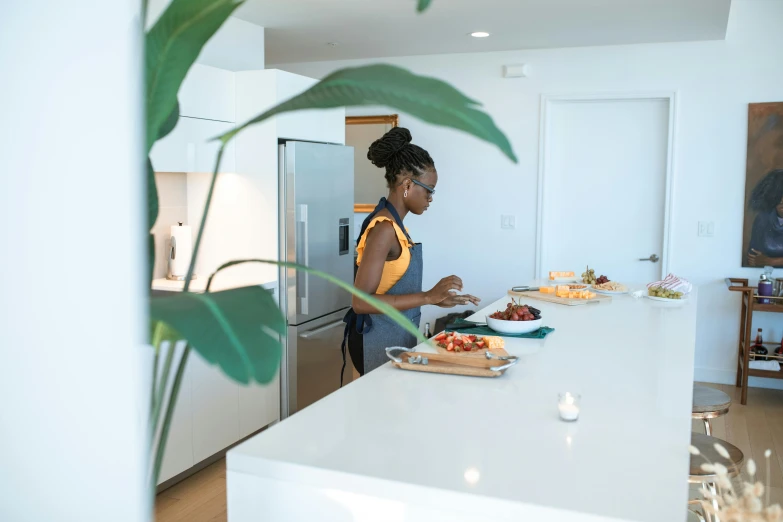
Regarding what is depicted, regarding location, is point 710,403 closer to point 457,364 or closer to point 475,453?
point 457,364

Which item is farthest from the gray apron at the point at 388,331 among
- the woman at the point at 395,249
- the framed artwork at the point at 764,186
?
the framed artwork at the point at 764,186

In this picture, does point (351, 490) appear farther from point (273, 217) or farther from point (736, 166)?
point (736, 166)

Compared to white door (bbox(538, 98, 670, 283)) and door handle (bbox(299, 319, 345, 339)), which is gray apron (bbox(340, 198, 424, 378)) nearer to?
door handle (bbox(299, 319, 345, 339))

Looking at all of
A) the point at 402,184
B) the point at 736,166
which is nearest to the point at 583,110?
the point at 736,166

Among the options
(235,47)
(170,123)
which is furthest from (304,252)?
(170,123)

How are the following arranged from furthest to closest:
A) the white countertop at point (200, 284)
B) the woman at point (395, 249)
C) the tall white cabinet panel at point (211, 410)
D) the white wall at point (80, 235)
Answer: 1. the white countertop at point (200, 284)
2. the tall white cabinet panel at point (211, 410)
3. the woman at point (395, 249)
4. the white wall at point (80, 235)

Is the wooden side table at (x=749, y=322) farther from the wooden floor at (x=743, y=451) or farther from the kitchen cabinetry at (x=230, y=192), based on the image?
the kitchen cabinetry at (x=230, y=192)

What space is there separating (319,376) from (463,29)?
2.36 meters

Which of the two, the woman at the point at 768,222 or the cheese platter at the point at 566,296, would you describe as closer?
the cheese platter at the point at 566,296

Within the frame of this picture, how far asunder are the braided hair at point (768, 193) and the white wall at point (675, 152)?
91 mm

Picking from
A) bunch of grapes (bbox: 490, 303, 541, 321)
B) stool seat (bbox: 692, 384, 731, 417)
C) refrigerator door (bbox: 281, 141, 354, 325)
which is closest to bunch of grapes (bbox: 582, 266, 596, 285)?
stool seat (bbox: 692, 384, 731, 417)

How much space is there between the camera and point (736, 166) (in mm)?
5055

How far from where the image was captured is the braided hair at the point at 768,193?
496cm

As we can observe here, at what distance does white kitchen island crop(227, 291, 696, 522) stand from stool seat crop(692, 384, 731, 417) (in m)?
0.56
